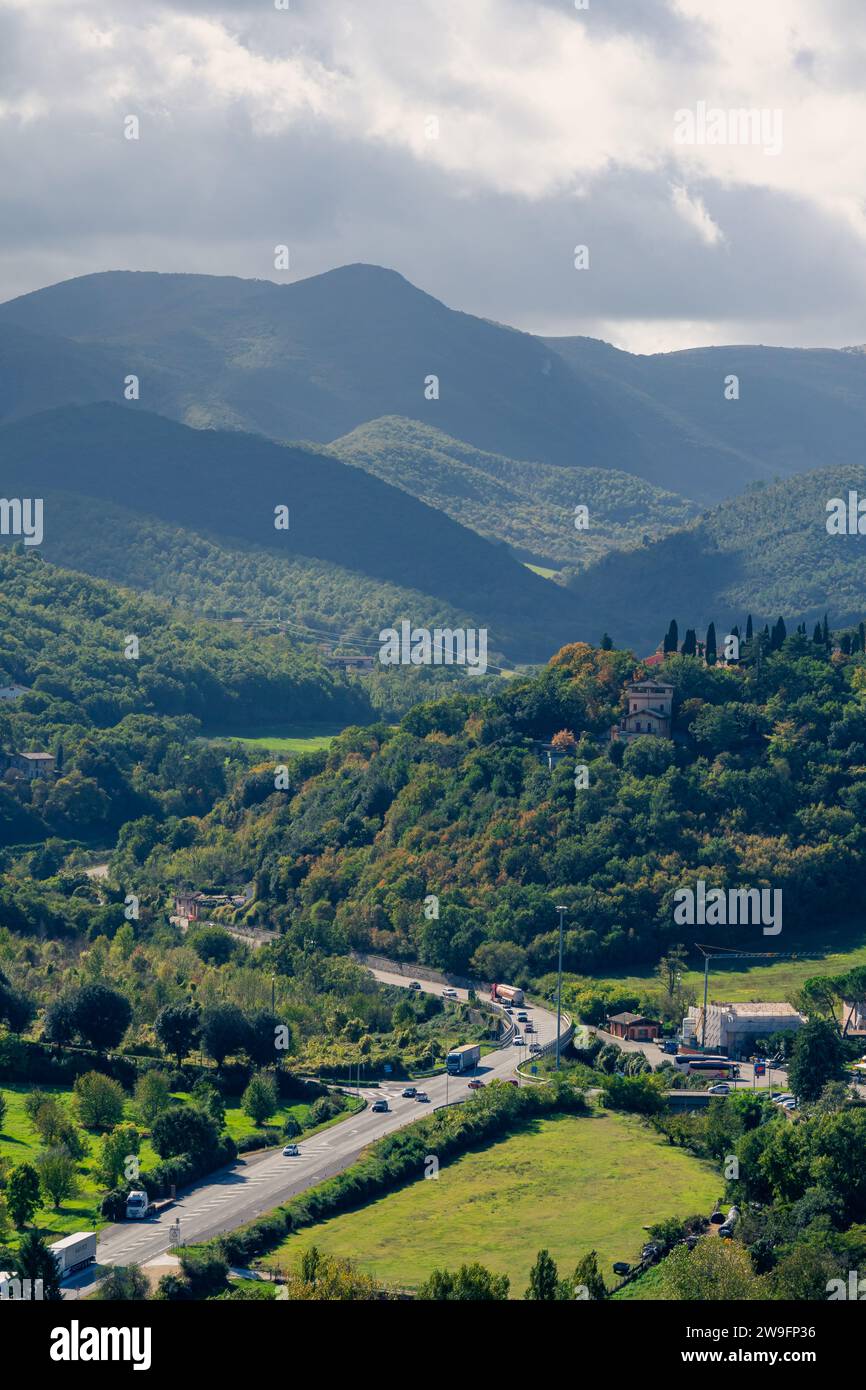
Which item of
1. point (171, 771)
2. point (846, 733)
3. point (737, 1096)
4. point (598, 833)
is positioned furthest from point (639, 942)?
point (171, 771)

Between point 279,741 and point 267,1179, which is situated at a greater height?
point 279,741

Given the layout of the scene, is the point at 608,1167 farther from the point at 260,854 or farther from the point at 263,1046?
the point at 260,854

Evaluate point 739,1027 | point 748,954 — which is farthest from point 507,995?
point 739,1027

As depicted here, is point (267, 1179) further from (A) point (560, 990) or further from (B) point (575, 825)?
(B) point (575, 825)

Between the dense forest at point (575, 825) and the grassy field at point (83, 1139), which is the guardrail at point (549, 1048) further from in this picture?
the dense forest at point (575, 825)

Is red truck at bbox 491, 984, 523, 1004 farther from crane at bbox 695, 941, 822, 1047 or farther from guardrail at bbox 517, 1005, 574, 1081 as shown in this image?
crane at bbox 695, 941, 822, 1047

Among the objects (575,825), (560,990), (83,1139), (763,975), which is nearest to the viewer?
(83,1139)
